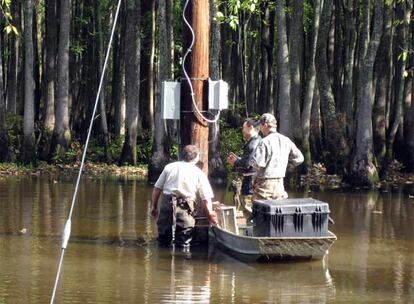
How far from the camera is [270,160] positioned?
14.2 m

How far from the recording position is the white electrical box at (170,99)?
1468 cm

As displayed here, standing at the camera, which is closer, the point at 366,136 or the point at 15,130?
the point at 366,136

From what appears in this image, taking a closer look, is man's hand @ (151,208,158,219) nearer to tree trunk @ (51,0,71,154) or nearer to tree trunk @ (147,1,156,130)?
tree trunk @ (51,0,71,154)

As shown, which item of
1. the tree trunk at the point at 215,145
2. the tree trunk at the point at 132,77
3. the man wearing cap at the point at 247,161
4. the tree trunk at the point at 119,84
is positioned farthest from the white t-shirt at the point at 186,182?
the tree trunk at the point at 119,84

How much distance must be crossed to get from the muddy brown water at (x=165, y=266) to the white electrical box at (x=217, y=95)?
86.8 inches

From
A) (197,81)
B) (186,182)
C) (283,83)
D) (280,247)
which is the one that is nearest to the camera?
(280,247)

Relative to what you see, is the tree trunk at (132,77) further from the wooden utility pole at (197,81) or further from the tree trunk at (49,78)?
the wooden utility pole at (197,81)

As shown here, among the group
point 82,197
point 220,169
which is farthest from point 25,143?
point 82,197

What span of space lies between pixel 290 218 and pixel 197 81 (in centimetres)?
296

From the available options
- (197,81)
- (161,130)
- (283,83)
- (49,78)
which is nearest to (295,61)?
(283,83)

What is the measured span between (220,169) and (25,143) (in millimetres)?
7172

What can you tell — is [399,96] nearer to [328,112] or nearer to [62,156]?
[328,112]

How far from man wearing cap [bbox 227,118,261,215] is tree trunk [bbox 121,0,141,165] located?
1671 cm

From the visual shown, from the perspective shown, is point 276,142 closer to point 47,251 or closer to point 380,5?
point 47,251
